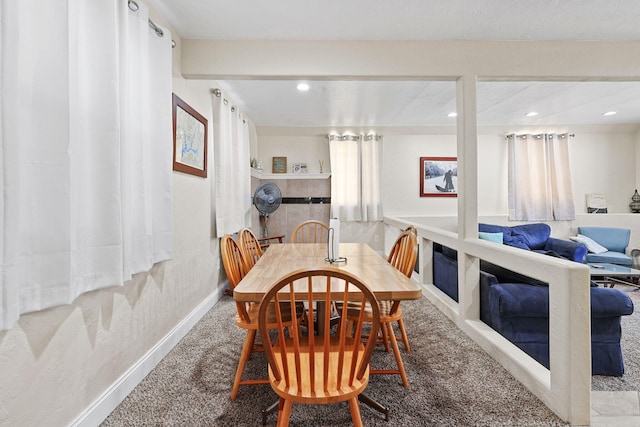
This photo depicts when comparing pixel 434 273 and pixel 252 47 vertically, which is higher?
pixel 252 47

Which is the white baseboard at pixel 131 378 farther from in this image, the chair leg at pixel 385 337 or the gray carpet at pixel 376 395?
the chair leg at pixel 385 337

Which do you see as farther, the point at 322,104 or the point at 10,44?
the point at 322,104

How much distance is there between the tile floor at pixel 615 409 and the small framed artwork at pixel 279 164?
14.2ft

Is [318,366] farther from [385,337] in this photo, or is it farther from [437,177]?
[437,177]

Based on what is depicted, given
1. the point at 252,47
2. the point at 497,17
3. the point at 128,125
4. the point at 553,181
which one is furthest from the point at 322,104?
the point at 553,181

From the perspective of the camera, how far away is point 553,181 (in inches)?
193

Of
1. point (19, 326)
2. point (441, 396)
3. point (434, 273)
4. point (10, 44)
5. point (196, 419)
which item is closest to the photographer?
point (10, 44)

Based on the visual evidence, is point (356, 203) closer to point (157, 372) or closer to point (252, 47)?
point (252, 47)

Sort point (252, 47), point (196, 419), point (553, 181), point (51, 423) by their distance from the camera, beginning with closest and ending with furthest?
point (51, 423) → point (196, 419) → point (252, 47) → point (553, 181)

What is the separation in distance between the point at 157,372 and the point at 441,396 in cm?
165

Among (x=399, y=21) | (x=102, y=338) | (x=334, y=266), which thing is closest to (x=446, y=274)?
(x=334, y=266)

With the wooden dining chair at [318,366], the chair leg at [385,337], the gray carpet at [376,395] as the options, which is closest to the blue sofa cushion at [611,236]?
the gray carpet at [376,395]

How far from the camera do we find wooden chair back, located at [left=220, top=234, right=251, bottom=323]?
5.28ft

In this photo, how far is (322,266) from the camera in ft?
5.36
